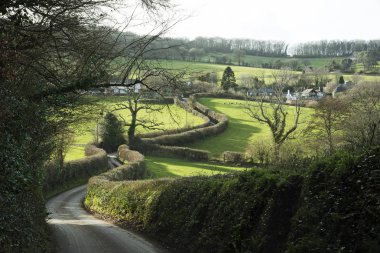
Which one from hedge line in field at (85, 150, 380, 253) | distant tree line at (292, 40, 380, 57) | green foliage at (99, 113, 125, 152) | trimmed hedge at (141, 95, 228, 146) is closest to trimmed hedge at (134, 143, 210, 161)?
trimmed hedge at (141, 95, 228, 146)

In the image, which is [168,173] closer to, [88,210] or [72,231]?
[88,210]

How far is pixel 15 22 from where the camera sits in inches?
381

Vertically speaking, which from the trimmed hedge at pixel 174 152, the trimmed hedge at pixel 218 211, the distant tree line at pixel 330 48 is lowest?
the trimmed hedge at pixel 174 152

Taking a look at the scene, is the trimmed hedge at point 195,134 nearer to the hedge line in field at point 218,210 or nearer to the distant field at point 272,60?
the hedge line in field at point 218,210

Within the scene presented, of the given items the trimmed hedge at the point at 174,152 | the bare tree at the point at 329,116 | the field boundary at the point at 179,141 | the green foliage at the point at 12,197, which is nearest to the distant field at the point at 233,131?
the field boundary at the point at 179,141

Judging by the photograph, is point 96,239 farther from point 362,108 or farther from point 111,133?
point 111,133

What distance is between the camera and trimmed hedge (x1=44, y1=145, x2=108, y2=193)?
138 feet

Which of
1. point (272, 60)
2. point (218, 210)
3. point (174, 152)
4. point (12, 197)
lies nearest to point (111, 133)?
point (174, 152)

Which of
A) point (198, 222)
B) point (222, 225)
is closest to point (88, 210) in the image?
point (198, 222)

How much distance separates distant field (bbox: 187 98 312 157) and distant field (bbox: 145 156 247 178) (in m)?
6.46

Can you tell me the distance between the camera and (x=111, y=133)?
224 ft

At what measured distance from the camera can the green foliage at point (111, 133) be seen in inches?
2645

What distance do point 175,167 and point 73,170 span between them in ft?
43.3

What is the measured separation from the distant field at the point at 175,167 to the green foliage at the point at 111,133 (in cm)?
942
